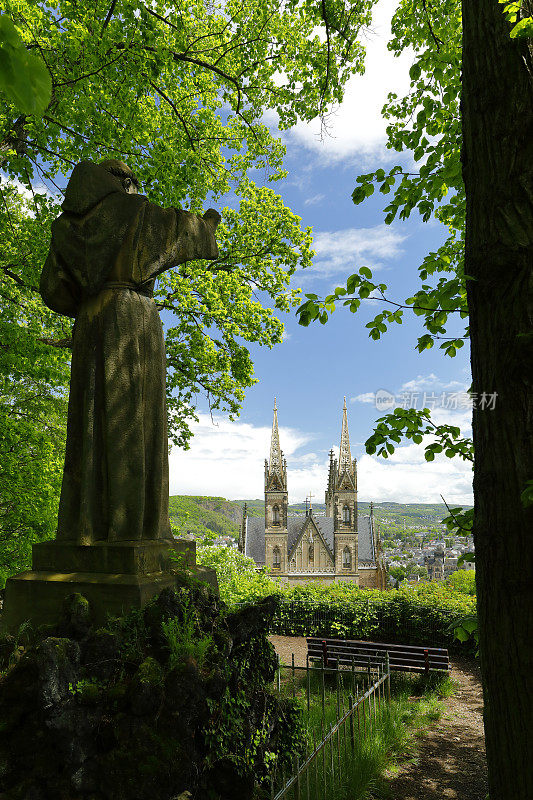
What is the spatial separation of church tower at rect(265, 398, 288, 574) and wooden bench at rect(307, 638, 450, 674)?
43.5 meters

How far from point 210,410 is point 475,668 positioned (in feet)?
34.0

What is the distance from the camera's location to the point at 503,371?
2213mm

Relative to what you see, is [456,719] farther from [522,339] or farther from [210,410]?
[522,339]

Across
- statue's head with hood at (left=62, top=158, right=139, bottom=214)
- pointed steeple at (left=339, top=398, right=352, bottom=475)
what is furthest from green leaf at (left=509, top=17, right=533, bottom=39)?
pointed steeple at (left=339, top=398, right=352, bottom=475)

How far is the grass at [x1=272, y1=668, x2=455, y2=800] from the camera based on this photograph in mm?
5445

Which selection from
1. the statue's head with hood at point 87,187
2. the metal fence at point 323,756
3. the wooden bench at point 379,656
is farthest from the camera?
the wooden bench at point 379,656

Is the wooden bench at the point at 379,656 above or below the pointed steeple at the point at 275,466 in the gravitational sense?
below

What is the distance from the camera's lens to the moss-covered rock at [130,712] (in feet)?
8.63

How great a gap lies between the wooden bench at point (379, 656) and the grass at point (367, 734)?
0.40m

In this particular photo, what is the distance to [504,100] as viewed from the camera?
2404mm

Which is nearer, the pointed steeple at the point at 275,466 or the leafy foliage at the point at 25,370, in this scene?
the leafy foliage at the point at 25,370

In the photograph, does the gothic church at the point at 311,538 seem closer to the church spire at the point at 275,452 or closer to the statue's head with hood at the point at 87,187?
the church spire at the point at 275,452

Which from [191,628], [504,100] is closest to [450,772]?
[191,628]

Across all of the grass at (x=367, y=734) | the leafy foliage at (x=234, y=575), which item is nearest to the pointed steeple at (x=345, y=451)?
the leafy foliage at (x=234, y=575)
